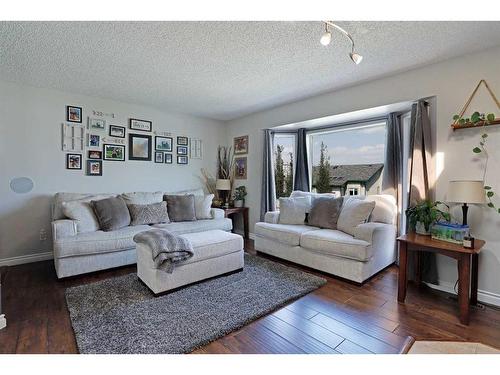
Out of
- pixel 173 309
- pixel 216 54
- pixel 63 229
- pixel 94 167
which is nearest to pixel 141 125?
pixel 94 167

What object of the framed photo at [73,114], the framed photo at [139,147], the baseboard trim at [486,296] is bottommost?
the baseboard trim at [486,296]

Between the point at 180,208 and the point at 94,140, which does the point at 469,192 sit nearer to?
the point at 180,208

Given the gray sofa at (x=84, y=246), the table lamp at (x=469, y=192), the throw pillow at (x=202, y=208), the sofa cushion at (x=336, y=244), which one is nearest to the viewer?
the table lamp at (x=469, y=192)

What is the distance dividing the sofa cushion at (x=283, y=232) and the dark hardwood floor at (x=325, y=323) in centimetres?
70

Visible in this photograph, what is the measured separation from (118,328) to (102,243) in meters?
1.31

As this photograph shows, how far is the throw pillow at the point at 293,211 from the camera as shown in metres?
3.52

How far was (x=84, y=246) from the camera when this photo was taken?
2721mm

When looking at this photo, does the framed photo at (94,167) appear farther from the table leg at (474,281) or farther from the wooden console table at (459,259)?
the table leg at (474,281)

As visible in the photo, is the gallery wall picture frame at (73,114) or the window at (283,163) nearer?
the gallery wall picture frame at (73,114)

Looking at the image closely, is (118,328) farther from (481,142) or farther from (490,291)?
(481,142)

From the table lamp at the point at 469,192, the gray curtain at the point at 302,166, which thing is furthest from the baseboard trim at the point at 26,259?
the table lamp at the point at 469,192

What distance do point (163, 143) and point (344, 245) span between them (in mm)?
3346

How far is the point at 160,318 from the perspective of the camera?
1.94 meters
